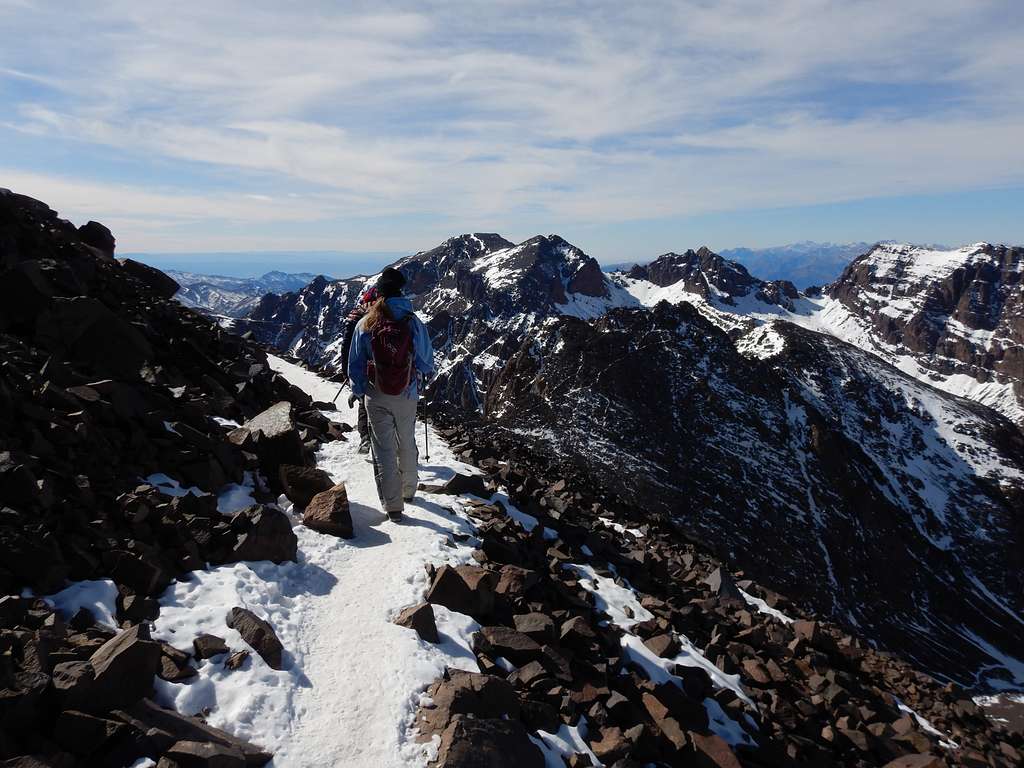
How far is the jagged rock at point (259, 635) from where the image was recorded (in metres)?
6.68

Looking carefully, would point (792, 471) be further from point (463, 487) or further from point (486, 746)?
point (486, 746)

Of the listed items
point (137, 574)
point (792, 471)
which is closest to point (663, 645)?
point (137, 574)

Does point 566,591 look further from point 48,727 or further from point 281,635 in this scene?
point 48,727

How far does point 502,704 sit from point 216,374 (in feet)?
43.2

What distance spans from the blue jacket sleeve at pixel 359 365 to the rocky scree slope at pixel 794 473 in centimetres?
2876

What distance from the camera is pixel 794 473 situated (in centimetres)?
8000

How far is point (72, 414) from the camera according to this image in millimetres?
9062

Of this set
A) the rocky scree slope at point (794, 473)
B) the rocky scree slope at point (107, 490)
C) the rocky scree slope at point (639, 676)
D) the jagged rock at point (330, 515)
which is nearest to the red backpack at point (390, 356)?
the jagged rock at point (330, 515)

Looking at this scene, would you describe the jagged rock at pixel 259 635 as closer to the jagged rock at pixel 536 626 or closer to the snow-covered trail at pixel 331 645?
the snow-covered trail at pixel 331 645

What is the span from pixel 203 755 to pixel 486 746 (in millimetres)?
2733

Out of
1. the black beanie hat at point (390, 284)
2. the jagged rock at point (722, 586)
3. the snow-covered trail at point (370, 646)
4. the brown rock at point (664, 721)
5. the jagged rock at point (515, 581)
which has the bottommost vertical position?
the jagged rock at point (722, 586)

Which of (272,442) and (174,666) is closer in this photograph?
(174,666)

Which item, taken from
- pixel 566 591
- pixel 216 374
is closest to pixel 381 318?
pixel 566 591

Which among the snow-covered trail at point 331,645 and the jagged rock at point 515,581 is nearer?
the snow-covered trail at point 331,645
